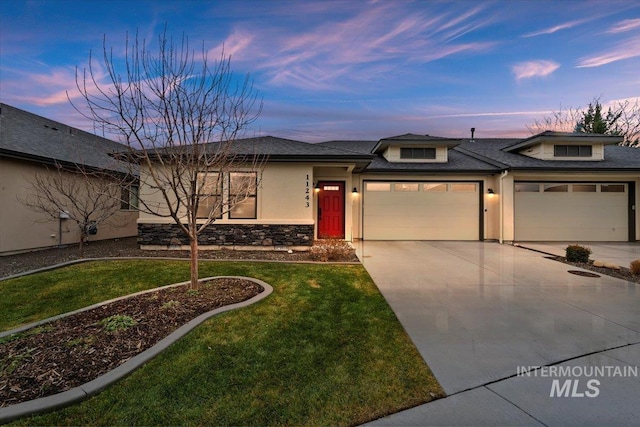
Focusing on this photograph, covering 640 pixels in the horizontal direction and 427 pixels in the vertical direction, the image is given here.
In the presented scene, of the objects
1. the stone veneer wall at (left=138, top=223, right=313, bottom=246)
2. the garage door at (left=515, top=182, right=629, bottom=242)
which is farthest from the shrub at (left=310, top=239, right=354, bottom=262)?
the garage door at (left=515, top=182, right=629, bottom=242)

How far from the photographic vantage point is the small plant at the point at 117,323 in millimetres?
3334

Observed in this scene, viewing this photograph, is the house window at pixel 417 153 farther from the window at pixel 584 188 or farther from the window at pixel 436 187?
the window at pixel 584 188

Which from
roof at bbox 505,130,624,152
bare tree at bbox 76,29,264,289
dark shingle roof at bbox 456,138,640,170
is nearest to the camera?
bare tree at bbox 76,29,264,289

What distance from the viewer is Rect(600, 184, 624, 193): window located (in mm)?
11586

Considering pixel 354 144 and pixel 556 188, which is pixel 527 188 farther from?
pixel 354 144

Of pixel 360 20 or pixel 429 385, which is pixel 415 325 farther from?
pixel 360 20

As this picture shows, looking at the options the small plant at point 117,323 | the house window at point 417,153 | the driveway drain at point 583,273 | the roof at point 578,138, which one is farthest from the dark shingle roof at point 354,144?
the small plant at point 117,323

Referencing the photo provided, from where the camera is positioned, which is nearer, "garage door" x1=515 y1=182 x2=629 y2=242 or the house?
the house

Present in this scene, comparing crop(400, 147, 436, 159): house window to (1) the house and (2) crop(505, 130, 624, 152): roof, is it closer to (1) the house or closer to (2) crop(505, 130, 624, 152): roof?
(1) the house

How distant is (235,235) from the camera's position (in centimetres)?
903

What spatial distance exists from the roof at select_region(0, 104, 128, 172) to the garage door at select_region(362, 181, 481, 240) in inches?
348

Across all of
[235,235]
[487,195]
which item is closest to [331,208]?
[235,235]

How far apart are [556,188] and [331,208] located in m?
9.20

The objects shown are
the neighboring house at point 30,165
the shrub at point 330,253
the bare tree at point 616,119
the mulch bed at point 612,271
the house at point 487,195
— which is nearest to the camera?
the mulch bed at point 612,271
